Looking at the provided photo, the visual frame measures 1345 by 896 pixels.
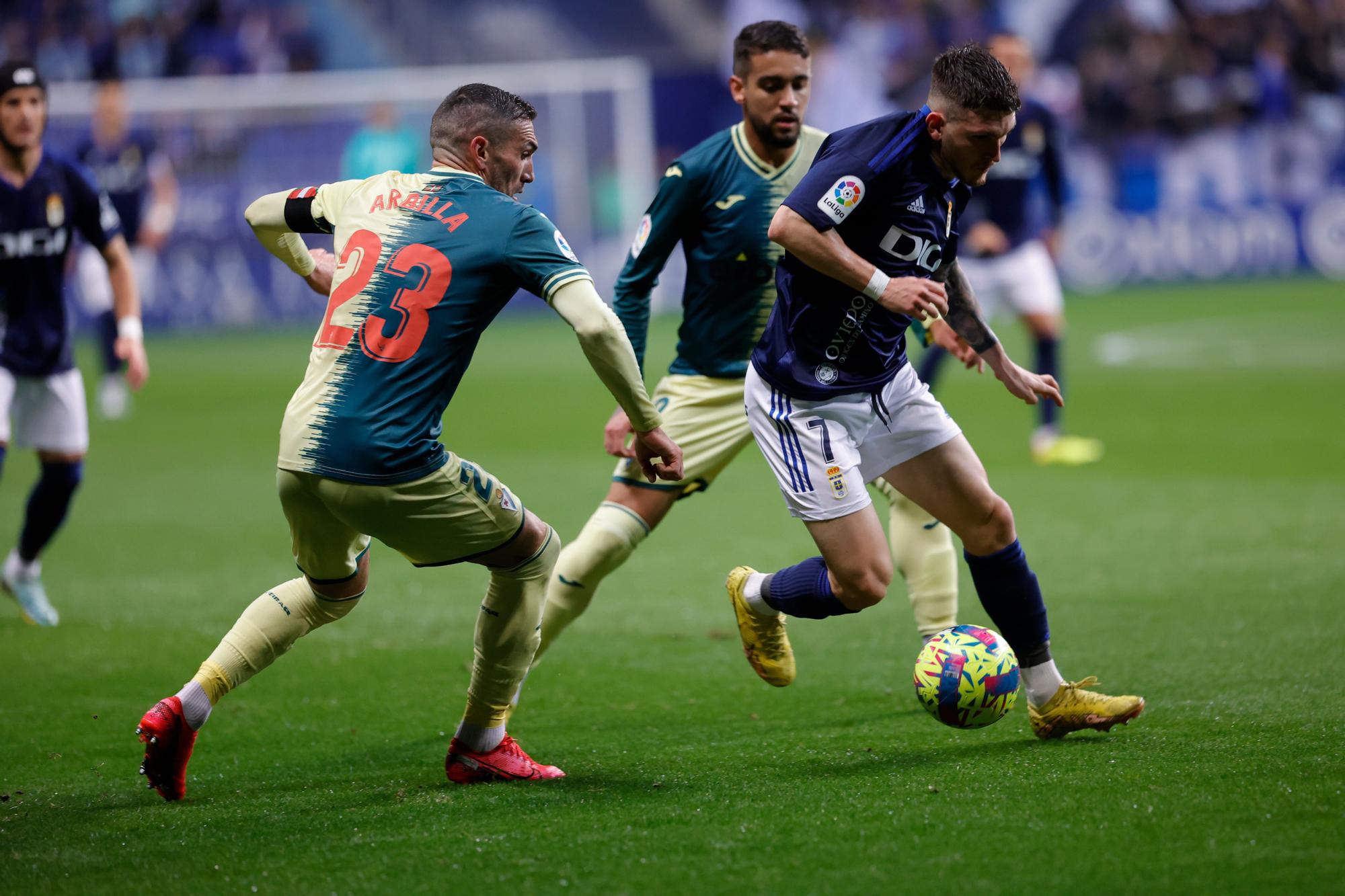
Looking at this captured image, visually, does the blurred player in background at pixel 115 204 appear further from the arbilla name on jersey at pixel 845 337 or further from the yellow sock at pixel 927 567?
the arbilla name on jersey at pixel 845 337

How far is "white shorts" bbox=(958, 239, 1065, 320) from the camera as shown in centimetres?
1146

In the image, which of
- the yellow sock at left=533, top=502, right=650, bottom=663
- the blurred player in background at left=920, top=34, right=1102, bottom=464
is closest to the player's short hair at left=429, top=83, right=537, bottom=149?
the yellow sock at left=533, top=502, right=650, bottom=663

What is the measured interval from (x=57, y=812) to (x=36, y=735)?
1.11m

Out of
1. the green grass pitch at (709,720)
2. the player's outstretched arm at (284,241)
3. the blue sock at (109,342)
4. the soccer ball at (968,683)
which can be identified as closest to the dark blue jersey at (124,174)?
the blue sock at (109,342)

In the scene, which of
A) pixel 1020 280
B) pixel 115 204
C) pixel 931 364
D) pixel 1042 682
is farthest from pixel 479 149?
pixel 115 204

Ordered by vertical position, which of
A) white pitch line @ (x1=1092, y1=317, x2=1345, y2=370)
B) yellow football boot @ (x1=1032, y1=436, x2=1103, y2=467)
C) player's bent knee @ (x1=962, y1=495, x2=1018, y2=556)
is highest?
player's bent knee @ (x1=962, y1=495, x2=1018, y2=556)

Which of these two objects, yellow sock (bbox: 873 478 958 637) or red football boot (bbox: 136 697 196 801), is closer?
red football boot (bbox: 136 697 196 801)

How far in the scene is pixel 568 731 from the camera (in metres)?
5.47

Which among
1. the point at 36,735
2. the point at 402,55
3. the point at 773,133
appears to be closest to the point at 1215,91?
the point at 402,55

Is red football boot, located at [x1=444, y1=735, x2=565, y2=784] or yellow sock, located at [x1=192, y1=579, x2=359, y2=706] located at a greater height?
yellow sock, located at [x1=192, y1=579, x2=359, y2=706]

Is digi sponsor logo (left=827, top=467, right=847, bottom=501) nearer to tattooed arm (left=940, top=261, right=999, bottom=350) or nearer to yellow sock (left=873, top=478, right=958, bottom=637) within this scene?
tattooed arm (left=940, top=261, right=999, bottom=350)

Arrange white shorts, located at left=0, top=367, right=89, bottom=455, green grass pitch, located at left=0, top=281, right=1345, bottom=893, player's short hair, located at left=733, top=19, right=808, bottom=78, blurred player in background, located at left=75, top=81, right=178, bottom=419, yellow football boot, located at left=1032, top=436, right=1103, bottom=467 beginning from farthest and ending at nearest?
blurred player in background, located at left=75, top=81, right=178, bottom=419 < yellow football boot, located at left=1032, top=436, right=1103, bottom=467 < white shorts, located at left=0, top=367, right=89, bottom=455 < player's short hair, located at left=733, top=19, right=808, bottom=78 < green grass pitch, located at left=0, top=281, right=1345, bottom=893

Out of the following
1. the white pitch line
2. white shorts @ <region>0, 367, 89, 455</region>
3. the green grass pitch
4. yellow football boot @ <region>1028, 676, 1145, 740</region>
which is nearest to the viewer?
the green grass pitch

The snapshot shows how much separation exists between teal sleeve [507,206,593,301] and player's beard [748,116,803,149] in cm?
174
